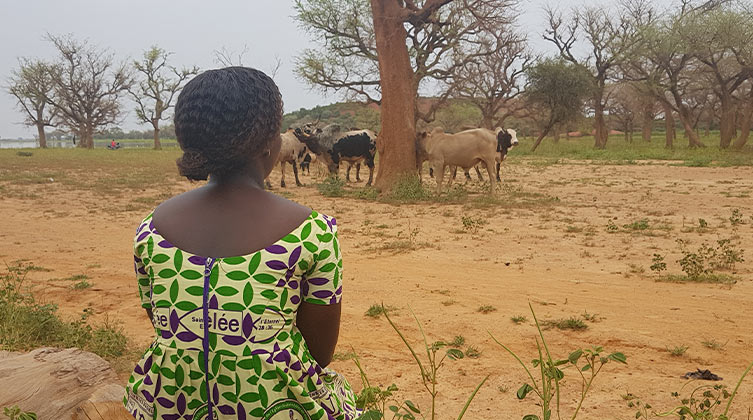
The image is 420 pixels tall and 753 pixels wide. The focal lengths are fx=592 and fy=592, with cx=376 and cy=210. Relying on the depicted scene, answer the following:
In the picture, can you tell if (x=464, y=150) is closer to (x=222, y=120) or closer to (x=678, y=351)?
(x=678, y=351)

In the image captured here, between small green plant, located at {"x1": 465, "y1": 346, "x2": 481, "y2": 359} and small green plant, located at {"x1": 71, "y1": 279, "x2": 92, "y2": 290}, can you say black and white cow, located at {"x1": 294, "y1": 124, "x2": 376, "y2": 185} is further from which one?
small green plant, located at {"x1": 465, "y1": 346, "x2": 481, "y2": 359}

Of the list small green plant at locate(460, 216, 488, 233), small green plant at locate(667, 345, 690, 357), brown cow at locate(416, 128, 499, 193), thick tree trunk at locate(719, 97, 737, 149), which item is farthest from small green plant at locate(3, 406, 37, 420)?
thick tree trunk at locate(719, 97, 737, 149)

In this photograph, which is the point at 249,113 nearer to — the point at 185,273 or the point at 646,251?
the point at 185,273

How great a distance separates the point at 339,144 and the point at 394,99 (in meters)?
3.77

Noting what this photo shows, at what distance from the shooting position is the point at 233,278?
1.43m

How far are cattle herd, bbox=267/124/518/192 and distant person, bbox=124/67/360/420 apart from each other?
11.1 metres

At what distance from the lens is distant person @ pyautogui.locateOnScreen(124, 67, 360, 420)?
57.2 inches

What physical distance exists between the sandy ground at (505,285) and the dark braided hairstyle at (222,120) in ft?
6.89

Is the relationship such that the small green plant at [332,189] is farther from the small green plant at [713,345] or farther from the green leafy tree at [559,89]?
the green leafy tree at [559,89]

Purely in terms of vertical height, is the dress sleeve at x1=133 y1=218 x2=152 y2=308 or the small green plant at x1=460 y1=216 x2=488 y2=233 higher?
the dress sleeve at x1=133 y1=218 x2=152 y2=308

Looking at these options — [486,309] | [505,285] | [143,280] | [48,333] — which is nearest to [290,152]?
[505,285]

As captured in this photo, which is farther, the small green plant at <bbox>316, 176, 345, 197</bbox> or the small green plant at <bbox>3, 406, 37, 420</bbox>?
the small green plant at <bbox>316, 176, 345, 197</bbox>

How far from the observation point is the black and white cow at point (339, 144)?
53.5ft

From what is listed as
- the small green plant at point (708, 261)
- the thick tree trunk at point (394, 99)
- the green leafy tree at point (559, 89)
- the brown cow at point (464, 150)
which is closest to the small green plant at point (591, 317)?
the small green plant at point (708, 261)
